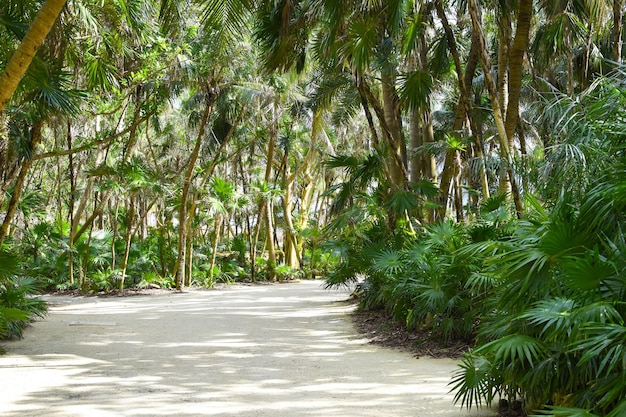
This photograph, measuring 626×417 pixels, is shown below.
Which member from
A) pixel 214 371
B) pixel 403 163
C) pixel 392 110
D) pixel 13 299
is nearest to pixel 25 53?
pixel 214 371

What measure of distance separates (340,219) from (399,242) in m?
1.33

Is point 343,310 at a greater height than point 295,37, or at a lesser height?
lesser

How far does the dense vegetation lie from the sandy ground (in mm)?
642

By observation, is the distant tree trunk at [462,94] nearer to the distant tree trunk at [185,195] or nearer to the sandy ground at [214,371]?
the sandy ground at [214,371]

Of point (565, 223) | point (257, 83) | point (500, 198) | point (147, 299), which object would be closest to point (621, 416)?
point (565, 223)

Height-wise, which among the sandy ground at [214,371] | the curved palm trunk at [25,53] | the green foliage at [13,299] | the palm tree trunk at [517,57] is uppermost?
the palm tree trunk at [517,57]

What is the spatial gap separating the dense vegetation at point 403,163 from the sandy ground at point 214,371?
642 millimetres

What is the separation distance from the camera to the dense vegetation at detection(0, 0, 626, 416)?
371 centimetres

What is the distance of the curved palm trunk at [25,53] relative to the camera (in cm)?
475

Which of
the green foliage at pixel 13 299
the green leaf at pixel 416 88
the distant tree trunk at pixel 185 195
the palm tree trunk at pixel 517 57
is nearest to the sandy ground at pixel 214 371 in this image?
the green foliage at pixel 13 299

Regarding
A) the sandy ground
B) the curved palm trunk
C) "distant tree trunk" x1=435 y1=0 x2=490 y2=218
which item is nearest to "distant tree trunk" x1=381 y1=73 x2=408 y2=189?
"distant tree trunk" x1=435 y1=0 x2=490 y2=218

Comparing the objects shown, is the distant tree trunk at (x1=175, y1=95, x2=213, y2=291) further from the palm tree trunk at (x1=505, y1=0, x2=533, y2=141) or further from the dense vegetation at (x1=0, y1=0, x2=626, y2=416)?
the palm tree trunk at (x1=505, y1=0, x2=533, y2=141)

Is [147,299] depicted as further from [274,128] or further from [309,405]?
[309,405]

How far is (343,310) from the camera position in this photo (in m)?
13.5
